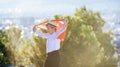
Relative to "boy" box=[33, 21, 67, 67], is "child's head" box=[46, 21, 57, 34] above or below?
above

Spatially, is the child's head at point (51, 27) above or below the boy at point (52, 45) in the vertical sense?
above

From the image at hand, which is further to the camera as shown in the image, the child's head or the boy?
the child's head

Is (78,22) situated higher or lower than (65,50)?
higher

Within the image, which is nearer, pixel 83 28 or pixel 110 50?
pixel 83 28

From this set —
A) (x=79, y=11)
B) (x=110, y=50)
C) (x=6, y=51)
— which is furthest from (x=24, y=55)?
(x=110, y=50)

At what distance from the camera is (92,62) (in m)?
14.9

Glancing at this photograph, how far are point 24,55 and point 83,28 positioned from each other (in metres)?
2.84

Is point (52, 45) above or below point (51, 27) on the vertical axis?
below

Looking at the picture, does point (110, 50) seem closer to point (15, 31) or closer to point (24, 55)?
point (15, 31)

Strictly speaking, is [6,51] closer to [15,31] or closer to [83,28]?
[15,31]

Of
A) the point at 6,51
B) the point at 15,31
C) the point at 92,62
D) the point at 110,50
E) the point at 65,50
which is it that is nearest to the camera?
the point at 65,50

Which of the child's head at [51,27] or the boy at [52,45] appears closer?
the boy at [52,45]

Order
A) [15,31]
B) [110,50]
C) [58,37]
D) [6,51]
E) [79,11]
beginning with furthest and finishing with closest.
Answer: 1. [110,50]
2. [79,11]
3. [15,31]
4. [6,51]
5. [58,37]

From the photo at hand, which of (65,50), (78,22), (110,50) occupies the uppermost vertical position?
(78,22)
